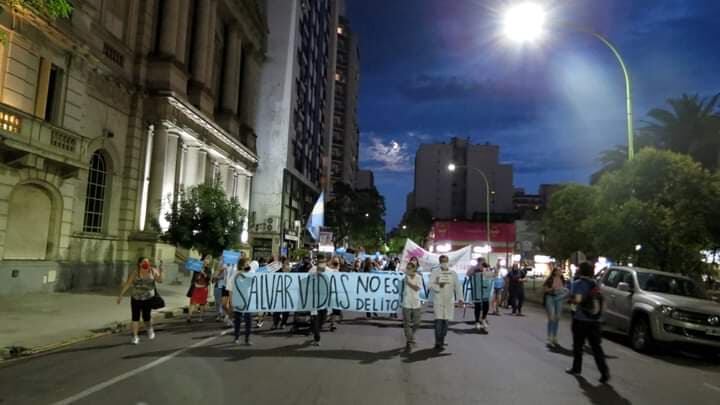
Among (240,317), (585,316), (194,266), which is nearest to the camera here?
(585,316)

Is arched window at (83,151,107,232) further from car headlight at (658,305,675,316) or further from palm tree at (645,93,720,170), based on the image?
palm tree at (645,93,720,170)

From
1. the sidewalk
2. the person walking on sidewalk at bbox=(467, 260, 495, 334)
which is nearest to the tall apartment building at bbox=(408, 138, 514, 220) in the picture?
the sidewalk

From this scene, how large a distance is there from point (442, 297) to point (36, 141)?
1507 centimetres

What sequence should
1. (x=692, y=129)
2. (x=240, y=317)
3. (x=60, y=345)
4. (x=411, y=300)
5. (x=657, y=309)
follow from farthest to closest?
(x=692, y=129), (x=657, y=309), (x=240, y=317), (x=411, y=300), (x=60, y=345)

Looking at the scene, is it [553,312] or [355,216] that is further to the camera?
[355,216]

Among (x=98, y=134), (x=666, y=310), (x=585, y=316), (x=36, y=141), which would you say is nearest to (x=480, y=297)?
(x=666, y=310)

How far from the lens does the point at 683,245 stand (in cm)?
1867

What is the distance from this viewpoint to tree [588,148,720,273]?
18.2 metres

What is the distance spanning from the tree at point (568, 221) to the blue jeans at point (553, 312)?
21280 mm

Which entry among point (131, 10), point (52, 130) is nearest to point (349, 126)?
point (131, 10)

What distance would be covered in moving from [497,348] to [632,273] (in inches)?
180

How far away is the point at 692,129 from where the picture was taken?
117ft

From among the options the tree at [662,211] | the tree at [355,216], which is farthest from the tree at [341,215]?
the tree at [662,211]

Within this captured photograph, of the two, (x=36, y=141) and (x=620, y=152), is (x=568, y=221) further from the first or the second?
(x=36, y=141)
